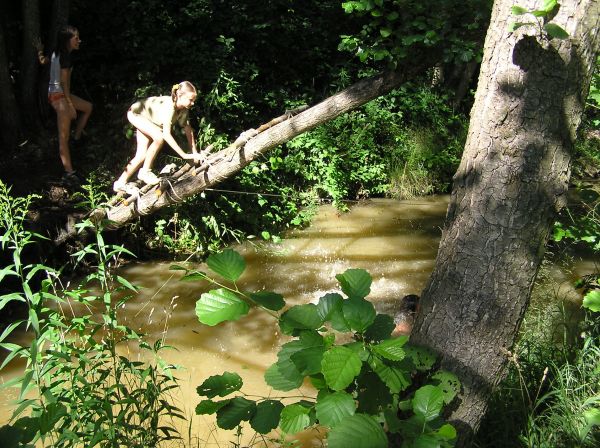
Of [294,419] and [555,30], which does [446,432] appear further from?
[555,30]

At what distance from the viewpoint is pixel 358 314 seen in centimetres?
146

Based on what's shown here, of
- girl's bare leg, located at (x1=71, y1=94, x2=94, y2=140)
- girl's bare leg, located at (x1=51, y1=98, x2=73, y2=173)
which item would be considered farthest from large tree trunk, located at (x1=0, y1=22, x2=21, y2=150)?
girl's bare leg, located at (x1=51, y1=98, x2=73, y2=173)

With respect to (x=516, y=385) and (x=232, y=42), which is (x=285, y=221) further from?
(x=516, y=385)

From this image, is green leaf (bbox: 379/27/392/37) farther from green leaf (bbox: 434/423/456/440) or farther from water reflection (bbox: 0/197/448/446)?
green leaf (bbox: 434/423/456/440)

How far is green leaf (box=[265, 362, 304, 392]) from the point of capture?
148cm

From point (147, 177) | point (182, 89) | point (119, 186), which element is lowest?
point (119, 186)

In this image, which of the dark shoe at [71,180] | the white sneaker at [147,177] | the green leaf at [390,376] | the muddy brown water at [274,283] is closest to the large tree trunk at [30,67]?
the dark shoe at [71,180]

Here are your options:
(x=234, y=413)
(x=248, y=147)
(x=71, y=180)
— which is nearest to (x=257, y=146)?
(x=248, y=147)

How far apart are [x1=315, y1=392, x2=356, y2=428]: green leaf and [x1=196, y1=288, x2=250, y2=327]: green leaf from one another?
1.10 ft

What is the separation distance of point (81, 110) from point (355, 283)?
6.46 m

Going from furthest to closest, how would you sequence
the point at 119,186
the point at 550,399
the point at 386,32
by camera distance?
the point at 119,186, the point at 386,32, the point at 550,399

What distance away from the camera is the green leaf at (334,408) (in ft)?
4.51

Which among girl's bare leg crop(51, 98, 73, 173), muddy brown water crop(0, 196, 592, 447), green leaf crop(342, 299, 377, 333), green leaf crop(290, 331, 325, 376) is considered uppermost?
green leaf crop(342, 299, 377, 333)

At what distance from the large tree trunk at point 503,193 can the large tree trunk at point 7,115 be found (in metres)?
6.72
